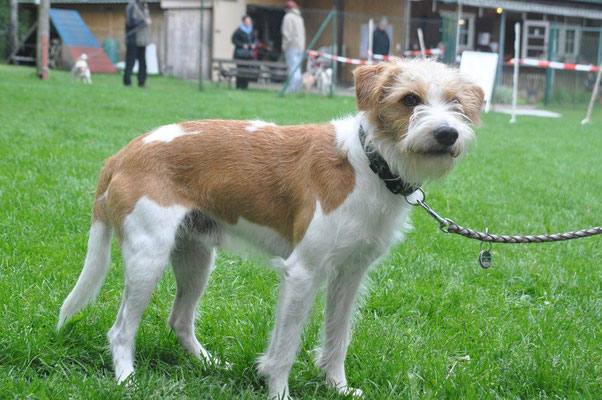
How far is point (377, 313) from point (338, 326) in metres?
0.83

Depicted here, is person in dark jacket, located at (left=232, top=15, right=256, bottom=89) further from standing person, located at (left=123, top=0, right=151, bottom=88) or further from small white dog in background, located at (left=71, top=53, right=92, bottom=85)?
small white dog in background, located at (left=71, top=53, right=92, bottom=85)

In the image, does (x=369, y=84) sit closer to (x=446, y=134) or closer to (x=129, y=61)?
(x=446, y=134)

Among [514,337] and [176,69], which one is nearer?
[514,337]

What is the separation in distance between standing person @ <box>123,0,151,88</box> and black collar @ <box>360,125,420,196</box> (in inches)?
659

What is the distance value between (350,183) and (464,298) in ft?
5.52

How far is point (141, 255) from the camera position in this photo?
123 inches

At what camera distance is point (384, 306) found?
421 cm

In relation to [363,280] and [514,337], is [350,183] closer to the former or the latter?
[363,280]

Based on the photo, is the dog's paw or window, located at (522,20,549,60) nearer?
the dog's paw

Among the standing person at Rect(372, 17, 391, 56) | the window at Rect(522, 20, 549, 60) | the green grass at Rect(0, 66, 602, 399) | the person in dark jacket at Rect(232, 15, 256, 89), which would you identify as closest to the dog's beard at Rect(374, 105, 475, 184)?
the green grass at Rect(0, 66, 602, 399)

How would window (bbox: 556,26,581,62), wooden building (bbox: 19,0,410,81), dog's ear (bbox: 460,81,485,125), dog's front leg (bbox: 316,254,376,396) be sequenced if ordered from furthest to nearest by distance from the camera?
window (bbox: 556,26,581,62) → wooden building (bbox: 19,0,410,81) → dog's front leg (bbox: 316,254,376,396) → dog's ear (bbox: 460,81,485,125)

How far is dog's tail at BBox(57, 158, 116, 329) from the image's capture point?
133 inches

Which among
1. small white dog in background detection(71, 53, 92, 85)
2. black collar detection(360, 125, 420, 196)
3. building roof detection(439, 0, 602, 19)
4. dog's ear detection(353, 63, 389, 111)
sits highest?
building roof detection(439, 0, 602, 19)

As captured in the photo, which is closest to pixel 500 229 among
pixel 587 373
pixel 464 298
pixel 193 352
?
pixel 464 298
